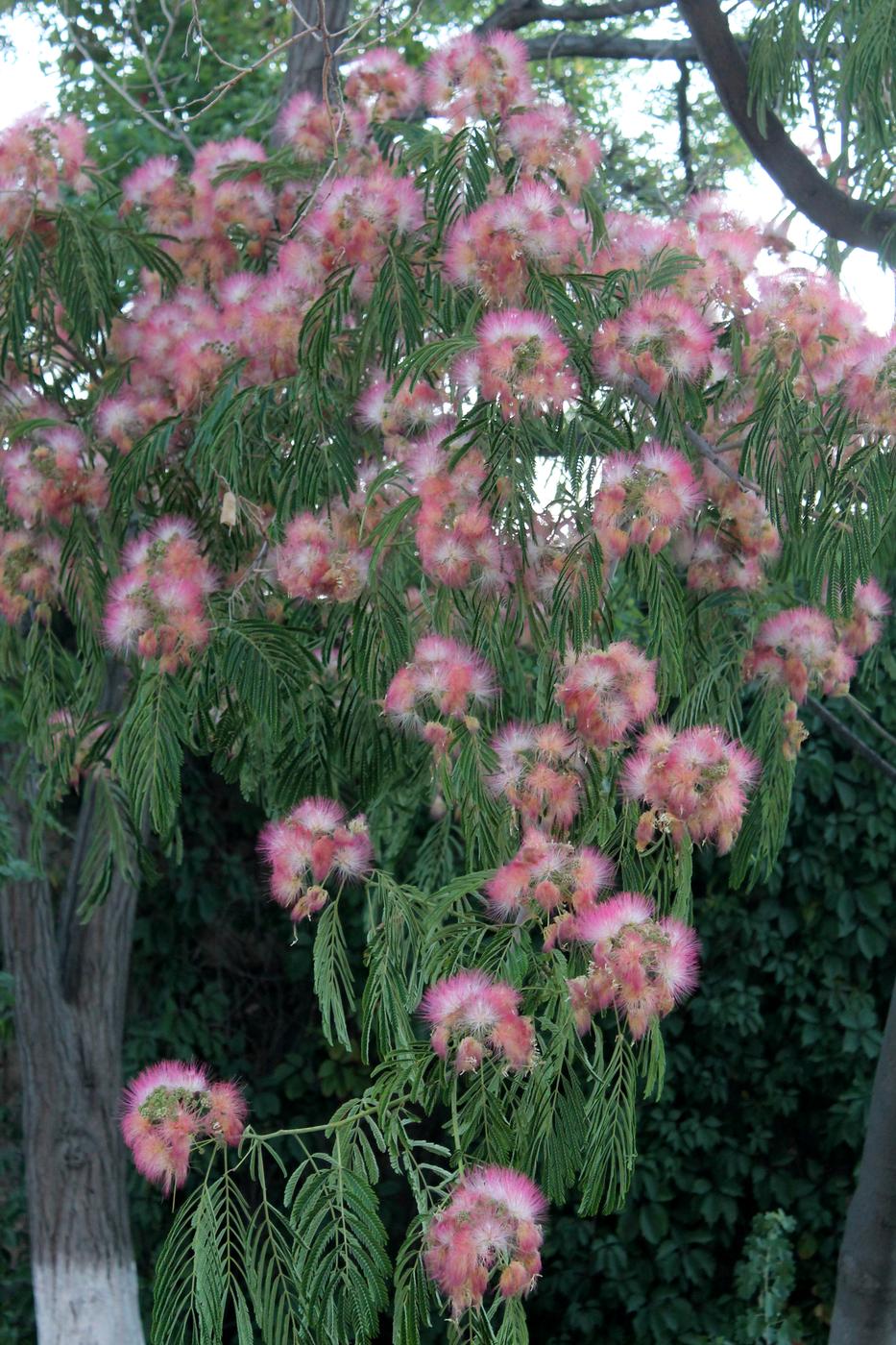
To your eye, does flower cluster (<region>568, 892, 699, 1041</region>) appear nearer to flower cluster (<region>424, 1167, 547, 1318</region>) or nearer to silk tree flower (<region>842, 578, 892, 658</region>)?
flower cluster (<region>424, 1167, 547, 1318</region>)

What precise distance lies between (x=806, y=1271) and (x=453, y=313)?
335cm

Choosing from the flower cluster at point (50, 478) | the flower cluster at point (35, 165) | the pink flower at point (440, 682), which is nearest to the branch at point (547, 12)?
the flower cluster at point (35, 165)

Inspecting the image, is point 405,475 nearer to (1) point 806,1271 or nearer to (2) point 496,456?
(2) point 496,456

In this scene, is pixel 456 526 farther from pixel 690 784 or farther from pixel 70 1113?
pixel 70 1113

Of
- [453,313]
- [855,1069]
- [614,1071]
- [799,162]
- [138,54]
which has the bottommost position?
[614,1071]

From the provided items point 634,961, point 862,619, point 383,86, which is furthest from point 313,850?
point 383,86

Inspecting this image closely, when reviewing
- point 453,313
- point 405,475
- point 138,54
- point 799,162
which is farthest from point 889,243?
point 138,54

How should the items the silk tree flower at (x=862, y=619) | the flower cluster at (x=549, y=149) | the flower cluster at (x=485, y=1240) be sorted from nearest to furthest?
the flower cluster at (x=485, y=1240), the flower cluster at (x=549, y=149), the silk tree flower at (x=862, y=619)

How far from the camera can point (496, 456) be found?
2.32m

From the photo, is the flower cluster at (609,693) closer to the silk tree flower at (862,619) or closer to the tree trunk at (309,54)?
the silk tree flower at (862,619)

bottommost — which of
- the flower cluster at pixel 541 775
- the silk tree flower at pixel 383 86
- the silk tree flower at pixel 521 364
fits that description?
the flower cluster at pixel 541 775

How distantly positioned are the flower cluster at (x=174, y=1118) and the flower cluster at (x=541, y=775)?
0.55 meters

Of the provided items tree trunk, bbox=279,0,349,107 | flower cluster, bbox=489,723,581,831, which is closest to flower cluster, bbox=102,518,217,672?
flower cluster, bbox=489,723,581,831

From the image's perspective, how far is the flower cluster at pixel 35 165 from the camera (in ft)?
10.2
